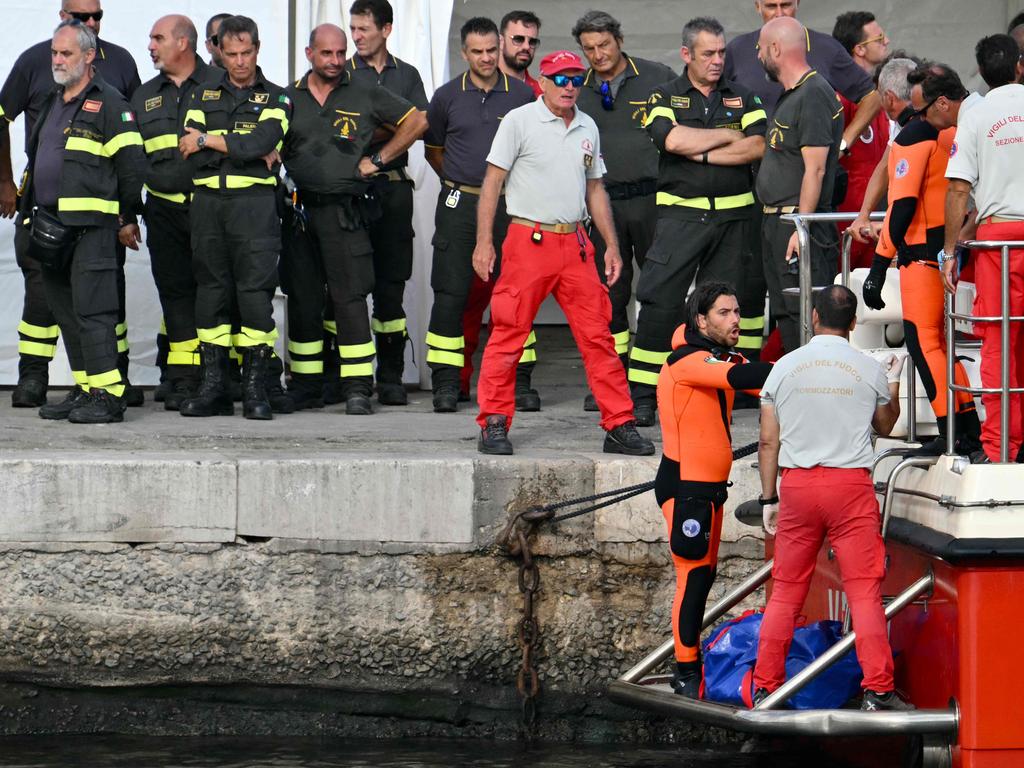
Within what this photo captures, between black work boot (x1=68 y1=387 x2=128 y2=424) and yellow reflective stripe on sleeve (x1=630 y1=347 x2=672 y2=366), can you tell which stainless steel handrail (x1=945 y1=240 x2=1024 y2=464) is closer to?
yellow reflective stripe on sleeve (x1=630 y1=347 x2=672 y2=366)

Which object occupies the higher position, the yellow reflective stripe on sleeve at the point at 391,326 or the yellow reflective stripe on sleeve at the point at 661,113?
the yellow reflective stripe on sleeve at the point at 661,113

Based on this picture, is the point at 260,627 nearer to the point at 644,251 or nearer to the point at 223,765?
the point at 223,765

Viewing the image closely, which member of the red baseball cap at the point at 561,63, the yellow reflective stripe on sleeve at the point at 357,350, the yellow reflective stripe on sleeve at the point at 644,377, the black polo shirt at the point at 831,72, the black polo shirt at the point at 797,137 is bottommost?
the yellow reflective stripe on sleeve at the point at 644,377

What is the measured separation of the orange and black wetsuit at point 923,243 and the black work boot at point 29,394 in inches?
167

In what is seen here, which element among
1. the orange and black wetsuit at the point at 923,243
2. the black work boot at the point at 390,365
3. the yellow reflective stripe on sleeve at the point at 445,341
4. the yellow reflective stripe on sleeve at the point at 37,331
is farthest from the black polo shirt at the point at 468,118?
the orange and black wetsuit at the point at 923,243

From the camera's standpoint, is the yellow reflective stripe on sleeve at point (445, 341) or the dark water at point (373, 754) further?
the yellow reflective stripe on sleeve at point (445, 341)

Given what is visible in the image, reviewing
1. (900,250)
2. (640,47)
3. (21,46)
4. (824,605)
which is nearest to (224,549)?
(824,605)

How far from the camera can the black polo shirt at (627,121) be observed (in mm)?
8062

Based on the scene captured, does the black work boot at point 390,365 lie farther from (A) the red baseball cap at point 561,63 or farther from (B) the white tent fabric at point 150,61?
(A) the red baseball cap at point 561,63

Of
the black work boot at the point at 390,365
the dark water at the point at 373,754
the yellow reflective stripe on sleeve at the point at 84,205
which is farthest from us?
the black work boot at the point at 390,365

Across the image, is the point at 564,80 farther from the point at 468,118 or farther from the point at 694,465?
the point at 694,465

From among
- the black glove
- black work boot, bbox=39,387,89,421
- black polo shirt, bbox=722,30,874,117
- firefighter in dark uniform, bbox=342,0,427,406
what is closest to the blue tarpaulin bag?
the black glove

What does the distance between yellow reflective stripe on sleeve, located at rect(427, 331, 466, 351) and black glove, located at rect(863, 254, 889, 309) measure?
9.05ft

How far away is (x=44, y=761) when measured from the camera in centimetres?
609
